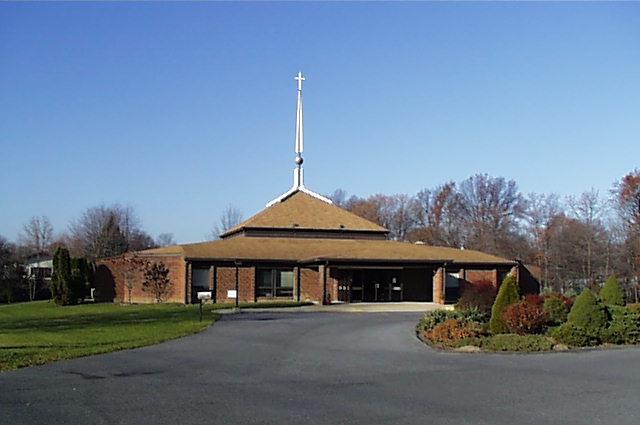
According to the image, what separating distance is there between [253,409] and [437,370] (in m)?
5.82

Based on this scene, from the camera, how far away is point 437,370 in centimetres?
1614

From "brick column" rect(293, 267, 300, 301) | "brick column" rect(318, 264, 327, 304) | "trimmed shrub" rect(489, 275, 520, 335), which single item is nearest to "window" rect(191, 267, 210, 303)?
"brick column" rect(293, 267, 300, 301)

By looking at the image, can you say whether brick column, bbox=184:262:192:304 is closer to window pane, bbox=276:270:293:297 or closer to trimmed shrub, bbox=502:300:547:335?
window pane, bbox=276:270:293:297

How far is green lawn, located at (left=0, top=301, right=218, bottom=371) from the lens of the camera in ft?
61.4

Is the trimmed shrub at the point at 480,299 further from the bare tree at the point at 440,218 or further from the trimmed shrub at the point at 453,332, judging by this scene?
the bare tree at the point at 440,218

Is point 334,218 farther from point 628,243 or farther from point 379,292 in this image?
point 628,243

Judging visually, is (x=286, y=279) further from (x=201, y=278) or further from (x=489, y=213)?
(x=489, y=213)

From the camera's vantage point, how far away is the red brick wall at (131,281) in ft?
147

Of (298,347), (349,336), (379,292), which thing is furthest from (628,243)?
(298,347)

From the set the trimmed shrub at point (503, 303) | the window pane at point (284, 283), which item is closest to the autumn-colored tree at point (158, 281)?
the window pane at point (284, 283)

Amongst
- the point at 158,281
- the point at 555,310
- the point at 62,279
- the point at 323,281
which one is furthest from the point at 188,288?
the point at 555,310

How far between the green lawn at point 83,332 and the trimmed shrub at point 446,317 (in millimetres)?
7338

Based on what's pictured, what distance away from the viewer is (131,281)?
47156mm

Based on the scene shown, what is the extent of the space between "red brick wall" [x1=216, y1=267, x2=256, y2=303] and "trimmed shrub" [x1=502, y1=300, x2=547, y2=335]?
23454mm
